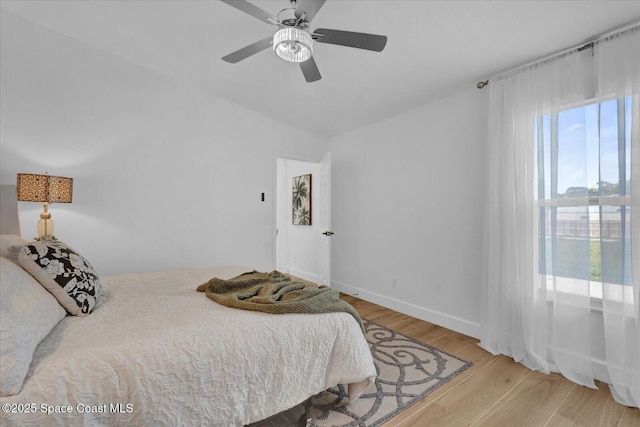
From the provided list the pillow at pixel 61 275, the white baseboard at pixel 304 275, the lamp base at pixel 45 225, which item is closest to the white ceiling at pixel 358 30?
the lamp base at pixel 45 225

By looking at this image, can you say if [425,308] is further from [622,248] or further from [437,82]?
[437,82]

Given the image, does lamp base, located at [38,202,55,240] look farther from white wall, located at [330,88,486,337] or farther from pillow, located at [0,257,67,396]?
white wall, located at [330,88,486,337]

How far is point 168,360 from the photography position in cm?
118

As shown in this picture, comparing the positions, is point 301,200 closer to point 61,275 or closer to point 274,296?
point 274,296

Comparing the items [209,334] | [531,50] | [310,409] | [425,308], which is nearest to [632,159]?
[531,50]

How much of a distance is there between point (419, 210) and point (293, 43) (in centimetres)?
235

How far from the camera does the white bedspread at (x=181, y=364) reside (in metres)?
1.02

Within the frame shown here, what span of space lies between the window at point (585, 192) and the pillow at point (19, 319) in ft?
10.4

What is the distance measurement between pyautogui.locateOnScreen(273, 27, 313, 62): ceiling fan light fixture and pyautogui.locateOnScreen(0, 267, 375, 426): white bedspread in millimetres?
1606

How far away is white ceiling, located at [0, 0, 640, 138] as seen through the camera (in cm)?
198

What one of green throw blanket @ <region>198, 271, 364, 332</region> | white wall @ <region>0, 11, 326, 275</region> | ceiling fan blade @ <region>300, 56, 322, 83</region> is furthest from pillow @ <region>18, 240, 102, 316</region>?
ceiling fan blade @ <region>300, 56, 322, 83</region>

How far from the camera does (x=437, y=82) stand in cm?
288

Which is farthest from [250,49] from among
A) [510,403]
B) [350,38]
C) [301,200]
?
[301,200]

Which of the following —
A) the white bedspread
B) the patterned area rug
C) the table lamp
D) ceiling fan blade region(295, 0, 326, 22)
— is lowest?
the patterned area rug
